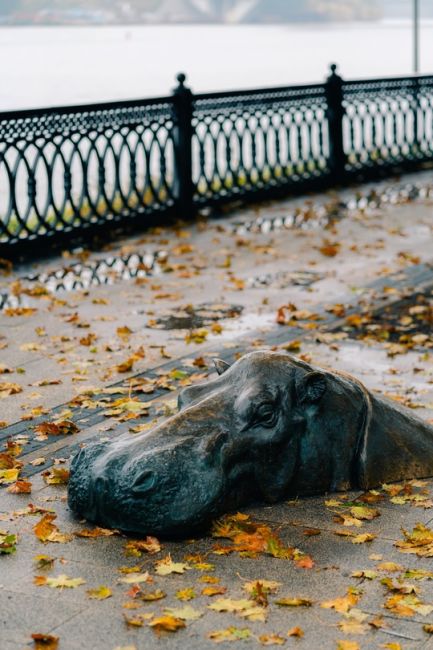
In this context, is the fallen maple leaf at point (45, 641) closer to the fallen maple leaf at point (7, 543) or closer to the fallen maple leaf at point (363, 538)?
the fallen maple leaf at point (7, 543)

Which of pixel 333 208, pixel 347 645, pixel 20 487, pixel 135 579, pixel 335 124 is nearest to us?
pixel 347 645

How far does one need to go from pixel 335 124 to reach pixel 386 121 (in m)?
1.68

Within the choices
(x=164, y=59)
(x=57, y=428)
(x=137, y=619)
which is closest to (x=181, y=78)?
(x=57, y=428)

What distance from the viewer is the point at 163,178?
14516 millimetres

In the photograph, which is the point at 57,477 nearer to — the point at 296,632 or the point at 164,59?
the point at 296,632

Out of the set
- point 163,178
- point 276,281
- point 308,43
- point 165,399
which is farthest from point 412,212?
point 308,43

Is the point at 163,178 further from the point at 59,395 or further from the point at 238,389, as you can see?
the point at 238,389

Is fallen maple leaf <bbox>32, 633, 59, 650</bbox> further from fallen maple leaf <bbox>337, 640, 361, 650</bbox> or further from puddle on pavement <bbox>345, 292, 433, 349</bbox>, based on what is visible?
puddle on pavement <bbox>345, 292, 433, 349</bbox>

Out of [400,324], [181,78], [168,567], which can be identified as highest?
[181,78]

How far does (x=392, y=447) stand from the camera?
5770 mm

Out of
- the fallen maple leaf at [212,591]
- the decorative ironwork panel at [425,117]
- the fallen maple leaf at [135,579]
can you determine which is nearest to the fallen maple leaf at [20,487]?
the fallen maple leaf at [135,579]

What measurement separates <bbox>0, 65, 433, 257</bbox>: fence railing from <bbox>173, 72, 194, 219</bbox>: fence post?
0.01 meters

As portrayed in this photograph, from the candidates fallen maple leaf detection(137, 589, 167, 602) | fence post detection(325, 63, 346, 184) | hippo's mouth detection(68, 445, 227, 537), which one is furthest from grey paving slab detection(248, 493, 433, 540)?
fence post detection(325, 63, 346, 184)

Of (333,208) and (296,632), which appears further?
(333,208)
